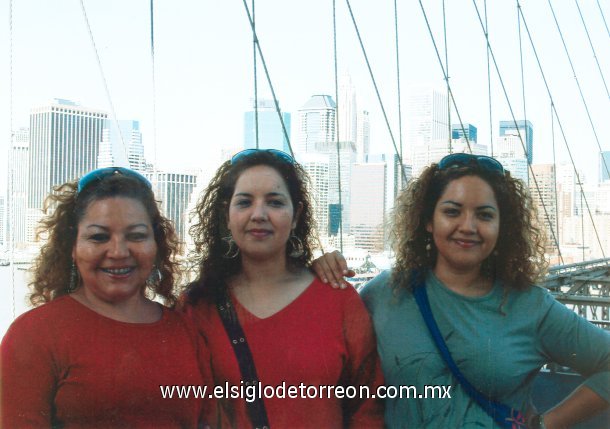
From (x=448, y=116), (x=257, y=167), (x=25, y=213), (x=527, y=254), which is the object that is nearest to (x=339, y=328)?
(x=257, y=167)

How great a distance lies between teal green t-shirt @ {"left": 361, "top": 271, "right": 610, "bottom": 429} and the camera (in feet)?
4.64

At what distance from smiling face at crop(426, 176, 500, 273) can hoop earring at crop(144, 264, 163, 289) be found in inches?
25.9

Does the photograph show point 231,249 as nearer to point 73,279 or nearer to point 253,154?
point 253,154

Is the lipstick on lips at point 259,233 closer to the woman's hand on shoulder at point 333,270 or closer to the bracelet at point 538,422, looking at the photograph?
the woman's hand on shoulder at point 333,270

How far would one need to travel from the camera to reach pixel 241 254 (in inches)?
58.9

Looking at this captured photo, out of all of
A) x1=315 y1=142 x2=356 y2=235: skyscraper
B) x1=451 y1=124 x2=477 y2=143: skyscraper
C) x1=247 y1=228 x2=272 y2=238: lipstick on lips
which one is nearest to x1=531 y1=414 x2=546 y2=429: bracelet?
x1=247 y1=228 x2=272 y2=238: lipstick on lips

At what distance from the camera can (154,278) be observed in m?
1.44

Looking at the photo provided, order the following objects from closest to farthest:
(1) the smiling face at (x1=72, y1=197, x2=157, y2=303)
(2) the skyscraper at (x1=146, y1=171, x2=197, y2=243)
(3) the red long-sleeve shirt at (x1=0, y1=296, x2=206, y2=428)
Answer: (3) the red long-sleeve shirt at (x1=0, y1=296, x2=206, y2=428), (1) the smiling face at (x1=72, y1=197, x2=157, y2=303), (2) the skyscraper at (x1=146, y1=171, x2=197, y2=243)

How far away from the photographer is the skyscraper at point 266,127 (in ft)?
9.24

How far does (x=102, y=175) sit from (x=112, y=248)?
6.6 inches

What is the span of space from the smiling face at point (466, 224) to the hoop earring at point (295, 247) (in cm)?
33

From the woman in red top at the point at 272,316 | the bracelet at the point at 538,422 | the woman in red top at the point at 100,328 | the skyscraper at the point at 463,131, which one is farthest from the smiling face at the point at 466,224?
the skyscraper at the point at 463,131

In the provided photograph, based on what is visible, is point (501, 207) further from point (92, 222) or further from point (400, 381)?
point (92, 222)

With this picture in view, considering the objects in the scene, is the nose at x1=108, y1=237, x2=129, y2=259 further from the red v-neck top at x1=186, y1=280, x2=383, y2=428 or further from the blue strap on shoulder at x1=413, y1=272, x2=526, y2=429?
the blue strap on shoulder at x1=413, y1=272, x2=526, y2=429
